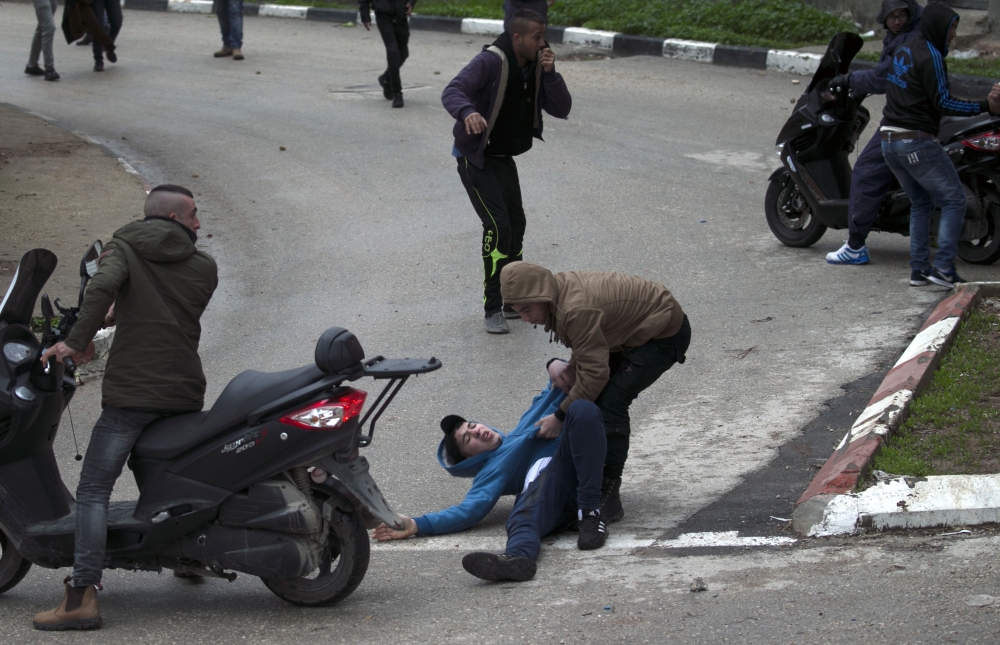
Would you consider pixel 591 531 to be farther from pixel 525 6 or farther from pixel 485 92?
pixel 525 6

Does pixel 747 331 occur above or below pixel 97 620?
above

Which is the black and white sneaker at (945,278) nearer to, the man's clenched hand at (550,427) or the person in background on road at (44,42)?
the man's clenched hand at (550,427)

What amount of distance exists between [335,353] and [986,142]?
513cm

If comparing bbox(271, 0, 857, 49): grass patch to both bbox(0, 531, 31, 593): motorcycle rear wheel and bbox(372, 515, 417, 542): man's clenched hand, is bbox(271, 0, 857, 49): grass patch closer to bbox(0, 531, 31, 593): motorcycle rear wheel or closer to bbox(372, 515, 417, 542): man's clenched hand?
bbox(372, 515, 417, 542): man's clenched hand

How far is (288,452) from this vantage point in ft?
12.9

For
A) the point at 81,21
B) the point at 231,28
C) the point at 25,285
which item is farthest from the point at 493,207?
the point at 231,28

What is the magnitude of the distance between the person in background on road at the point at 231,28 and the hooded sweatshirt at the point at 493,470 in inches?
494

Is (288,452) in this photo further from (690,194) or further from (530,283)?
(690,194)

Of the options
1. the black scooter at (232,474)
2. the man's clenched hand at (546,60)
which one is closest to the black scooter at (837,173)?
the man's clenched hand at (546,60)

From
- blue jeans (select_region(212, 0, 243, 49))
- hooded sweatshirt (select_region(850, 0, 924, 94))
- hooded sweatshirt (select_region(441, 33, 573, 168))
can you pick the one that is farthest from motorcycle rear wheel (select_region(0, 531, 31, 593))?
blue jeans (select_region(212, 0, 243, 49))

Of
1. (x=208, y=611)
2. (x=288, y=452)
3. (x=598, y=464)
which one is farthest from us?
(x=598, y=464)

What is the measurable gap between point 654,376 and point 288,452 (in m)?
1.63

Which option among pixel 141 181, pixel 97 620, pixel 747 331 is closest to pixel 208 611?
pixel 97 620

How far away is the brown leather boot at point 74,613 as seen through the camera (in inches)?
158
